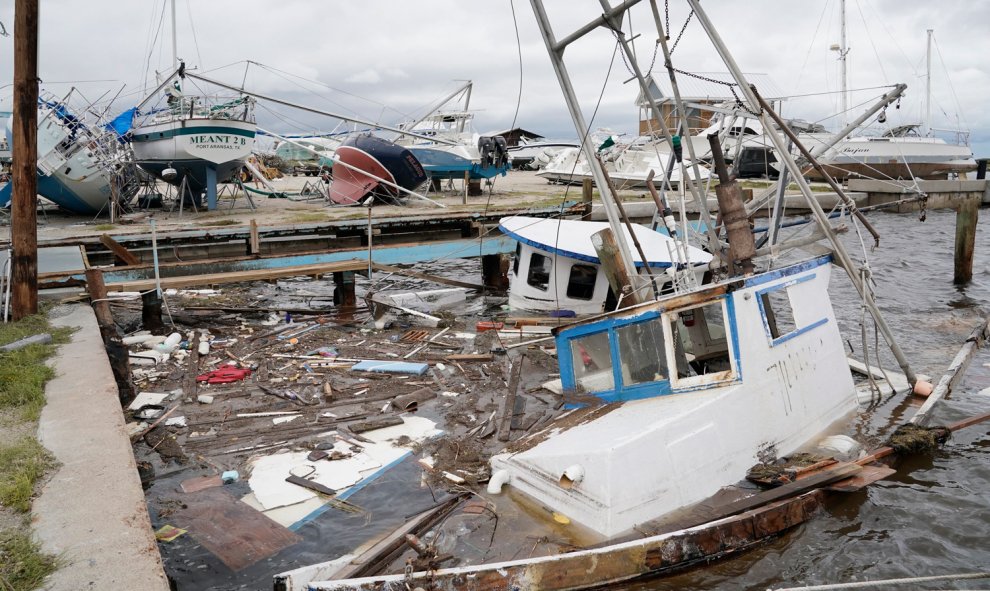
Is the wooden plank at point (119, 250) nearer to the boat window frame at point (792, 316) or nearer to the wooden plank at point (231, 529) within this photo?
the wooden plank at point (231, 529)

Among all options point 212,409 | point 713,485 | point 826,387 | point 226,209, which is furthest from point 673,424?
point 226,209

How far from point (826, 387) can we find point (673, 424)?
313cm

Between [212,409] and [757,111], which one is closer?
[757,111]

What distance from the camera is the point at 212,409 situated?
1091cm

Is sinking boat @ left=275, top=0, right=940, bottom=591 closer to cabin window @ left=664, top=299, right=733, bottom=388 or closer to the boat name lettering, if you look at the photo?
cabin window @ left=664, top=299, right=733, bottom=388

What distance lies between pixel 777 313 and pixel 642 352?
5.79 feet

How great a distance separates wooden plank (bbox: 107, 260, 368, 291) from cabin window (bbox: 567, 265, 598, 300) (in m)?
5.13

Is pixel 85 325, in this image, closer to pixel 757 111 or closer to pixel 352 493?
pixel 352 493

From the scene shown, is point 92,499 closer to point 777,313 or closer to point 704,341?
point 777,313

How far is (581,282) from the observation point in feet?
53.4

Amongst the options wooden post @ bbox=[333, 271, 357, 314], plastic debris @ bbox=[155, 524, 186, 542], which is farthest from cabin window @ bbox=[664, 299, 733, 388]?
wooden post @ bbox=[333, 271, 357, 314]

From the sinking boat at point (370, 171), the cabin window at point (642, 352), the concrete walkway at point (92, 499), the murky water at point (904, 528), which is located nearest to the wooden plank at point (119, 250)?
the concrete walkway at point (92, 499)

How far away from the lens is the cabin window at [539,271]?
1661cm

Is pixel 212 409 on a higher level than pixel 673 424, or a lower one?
lower
